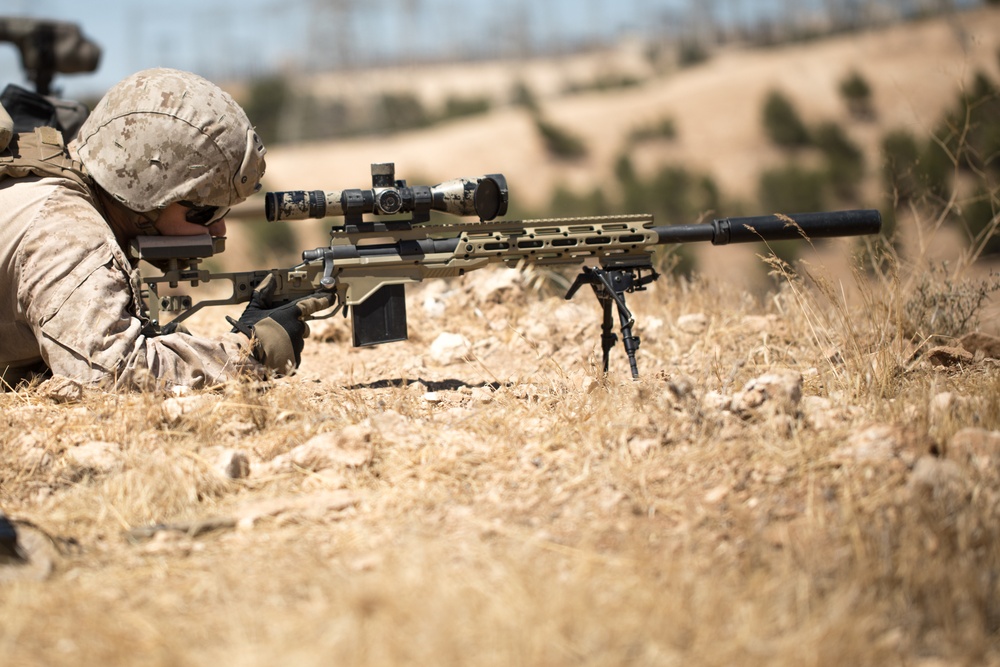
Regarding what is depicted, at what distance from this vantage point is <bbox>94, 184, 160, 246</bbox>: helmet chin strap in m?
4.38

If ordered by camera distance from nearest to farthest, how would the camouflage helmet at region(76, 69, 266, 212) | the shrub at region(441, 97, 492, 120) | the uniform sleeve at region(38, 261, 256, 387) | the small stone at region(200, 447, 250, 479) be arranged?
the small stone at region(200, 447, 250, 479) < the uniform sleeve at region(38, 261, 256, 387) < the camouflage helmet at region(76, 69, 266, 212) < the shrub at region(441, 97, 492, 120)

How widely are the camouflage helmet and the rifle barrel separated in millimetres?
2113

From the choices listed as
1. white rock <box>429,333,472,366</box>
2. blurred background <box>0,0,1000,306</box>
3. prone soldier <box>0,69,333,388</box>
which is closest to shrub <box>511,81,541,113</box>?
blurred background <box>0,0,1000,306</box>

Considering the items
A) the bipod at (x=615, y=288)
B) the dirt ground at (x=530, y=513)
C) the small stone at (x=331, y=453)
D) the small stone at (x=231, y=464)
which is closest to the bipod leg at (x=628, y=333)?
the bipod at (x=615, y=288)

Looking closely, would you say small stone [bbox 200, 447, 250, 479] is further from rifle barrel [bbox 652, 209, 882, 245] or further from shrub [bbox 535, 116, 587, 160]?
shrub [bbox 535, 116, 587, 160]

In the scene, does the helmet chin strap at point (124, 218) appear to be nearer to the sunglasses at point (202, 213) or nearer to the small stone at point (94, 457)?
the sunglasses at point (202, 213)

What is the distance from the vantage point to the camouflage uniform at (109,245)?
3.91m

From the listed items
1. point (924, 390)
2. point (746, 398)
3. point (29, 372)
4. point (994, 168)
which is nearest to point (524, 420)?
point (746, 398)

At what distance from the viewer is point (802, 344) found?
205 inches

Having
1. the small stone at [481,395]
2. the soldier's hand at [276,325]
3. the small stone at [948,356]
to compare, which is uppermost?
the soldier's hand at [276,325]

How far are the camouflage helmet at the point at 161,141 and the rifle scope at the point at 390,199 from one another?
286 millimetres

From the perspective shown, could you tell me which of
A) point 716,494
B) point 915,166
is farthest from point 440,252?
point 915,166

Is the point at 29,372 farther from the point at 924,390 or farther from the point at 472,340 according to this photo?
the point at 924,390

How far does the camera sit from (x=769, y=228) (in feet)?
15.7
